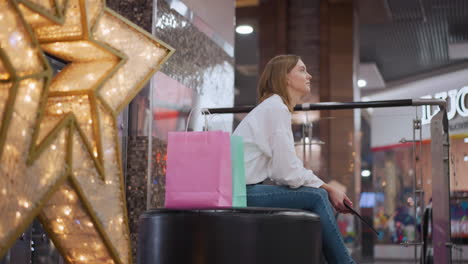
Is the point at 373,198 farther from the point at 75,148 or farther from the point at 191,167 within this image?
the point at 75,148

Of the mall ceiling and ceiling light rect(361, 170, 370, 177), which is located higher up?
the mall ceiling

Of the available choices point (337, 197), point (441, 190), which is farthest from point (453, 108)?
point (337, 197)

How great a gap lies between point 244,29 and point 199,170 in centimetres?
728

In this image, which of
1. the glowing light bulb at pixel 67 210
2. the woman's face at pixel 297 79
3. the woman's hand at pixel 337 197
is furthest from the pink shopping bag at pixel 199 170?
the woman's face at pixel 297 79

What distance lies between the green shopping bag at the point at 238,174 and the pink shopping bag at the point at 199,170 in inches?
2.4

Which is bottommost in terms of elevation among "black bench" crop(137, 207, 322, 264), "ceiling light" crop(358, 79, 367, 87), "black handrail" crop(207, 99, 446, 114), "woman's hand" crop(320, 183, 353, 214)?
"black bench" crop(137, 207, 322, 264)

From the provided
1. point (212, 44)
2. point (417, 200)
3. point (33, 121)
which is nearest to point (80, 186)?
point (33, 121)

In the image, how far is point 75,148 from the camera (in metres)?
2.21

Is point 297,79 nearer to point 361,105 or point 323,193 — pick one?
point 323,193

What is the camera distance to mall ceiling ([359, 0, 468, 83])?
26.5ft

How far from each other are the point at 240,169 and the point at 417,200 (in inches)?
78.7

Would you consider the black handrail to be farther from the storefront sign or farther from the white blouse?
the white blouse

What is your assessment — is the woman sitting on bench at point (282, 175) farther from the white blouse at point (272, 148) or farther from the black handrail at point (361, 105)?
the black handrail at point (361, 105)

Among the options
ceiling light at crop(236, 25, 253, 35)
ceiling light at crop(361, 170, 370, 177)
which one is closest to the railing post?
ceiling light at crop(361, 170, 370, 177)
